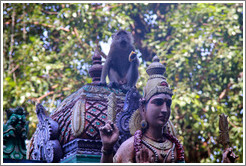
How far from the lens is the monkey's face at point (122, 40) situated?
20.1ft

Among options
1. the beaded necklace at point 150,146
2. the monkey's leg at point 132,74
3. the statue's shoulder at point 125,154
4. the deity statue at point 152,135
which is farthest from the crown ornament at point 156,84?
the monkey's leg at point 132,74

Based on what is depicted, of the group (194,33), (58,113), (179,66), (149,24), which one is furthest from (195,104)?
(58,113)

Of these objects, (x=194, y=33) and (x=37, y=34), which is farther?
(x=37, y=34)

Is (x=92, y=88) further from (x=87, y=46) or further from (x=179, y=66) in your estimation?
(x=87, y=46)

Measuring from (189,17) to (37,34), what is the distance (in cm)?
486

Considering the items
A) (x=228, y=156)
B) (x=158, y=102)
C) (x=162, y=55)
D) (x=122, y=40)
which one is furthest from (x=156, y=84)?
(x=162, y=55)

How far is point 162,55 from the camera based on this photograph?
11.9 metres

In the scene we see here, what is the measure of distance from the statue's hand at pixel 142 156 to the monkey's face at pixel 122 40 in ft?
6.70

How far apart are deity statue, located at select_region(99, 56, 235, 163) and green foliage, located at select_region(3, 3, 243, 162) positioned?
6306 mm

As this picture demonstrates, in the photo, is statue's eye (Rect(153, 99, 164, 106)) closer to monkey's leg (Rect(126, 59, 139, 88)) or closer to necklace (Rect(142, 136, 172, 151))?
necklace (Rect(142, 136, 172, 151))

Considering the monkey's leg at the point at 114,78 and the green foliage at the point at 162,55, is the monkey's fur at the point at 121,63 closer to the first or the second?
the monkey's leg at the point at 114,78

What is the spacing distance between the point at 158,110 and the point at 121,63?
1.73 metres

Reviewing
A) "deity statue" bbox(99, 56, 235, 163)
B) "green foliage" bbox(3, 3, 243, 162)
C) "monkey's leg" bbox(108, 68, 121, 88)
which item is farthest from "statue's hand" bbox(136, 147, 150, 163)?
"green foliage" bbox(3, 3, 243, 162)

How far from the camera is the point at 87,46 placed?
13.1 metres
